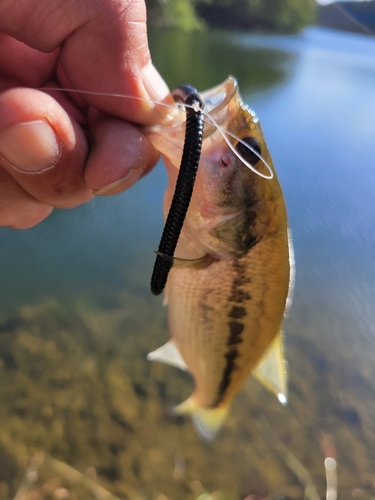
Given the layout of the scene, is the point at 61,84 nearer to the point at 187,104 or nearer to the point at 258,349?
the point at 187,104

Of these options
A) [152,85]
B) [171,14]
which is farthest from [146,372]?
[171,14]

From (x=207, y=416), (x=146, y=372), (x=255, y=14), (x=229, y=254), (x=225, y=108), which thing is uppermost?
(x=225, y=108)

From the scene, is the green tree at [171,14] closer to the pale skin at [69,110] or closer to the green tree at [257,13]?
the green tree at [257,13]

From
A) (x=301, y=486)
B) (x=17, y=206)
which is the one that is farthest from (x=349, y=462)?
(x=17, y=206)

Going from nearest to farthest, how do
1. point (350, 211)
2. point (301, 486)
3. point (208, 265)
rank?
point (208, 265), point (301, 486), point (350, 211)

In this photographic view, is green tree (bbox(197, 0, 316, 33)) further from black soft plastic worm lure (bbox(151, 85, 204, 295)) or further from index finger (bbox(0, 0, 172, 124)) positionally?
black soft plastic worm lure (bbox(151, 85, 204, 295))

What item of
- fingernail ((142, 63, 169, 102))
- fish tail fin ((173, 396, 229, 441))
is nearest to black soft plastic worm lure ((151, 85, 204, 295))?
fingernail ((142, 63, 169, 102))

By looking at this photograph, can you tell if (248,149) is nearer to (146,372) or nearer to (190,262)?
(190,262)
